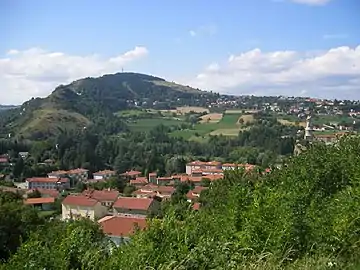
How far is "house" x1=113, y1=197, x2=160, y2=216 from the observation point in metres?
34.2

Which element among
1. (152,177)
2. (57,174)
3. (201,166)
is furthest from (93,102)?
(152,177)

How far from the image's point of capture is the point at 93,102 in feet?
395

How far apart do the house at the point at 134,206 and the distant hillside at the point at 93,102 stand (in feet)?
150

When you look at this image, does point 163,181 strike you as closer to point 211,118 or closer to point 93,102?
point 211,118

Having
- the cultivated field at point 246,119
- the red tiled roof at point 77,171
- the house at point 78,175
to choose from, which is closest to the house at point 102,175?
the house at point 78,175

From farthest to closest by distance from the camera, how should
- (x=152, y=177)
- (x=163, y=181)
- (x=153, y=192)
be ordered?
(x=152, y=177), (x=163, y=181), (x=153, y=192)

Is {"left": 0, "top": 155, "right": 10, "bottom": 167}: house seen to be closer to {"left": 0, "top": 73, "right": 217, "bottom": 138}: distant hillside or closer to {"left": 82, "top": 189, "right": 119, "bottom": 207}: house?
{"left": 0, "top": 73, "right": 217, "bottom": 138}: distant hillside

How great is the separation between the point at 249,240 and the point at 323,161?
5828mm

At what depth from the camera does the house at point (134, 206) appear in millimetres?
34219

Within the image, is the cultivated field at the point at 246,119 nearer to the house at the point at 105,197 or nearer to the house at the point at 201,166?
the house at the point at 201,166

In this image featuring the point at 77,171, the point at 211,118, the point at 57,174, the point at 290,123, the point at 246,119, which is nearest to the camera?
the point at 57,174

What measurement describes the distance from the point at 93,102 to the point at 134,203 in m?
87.6

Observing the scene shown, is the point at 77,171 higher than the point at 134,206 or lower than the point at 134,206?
lower

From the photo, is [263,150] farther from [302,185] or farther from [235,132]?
[302,185]
